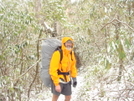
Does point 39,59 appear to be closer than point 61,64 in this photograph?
No

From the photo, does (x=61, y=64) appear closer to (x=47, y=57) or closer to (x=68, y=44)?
(x=47, y=57)

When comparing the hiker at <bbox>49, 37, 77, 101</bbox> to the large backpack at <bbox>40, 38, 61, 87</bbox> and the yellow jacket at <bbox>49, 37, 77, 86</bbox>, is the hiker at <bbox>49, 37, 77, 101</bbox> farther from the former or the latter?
the large backpack at <bbox>40, 38, 61, 87</bbox>

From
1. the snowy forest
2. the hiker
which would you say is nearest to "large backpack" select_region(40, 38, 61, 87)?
the hiker

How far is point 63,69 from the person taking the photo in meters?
3.38

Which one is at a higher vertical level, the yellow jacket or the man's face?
the man's face

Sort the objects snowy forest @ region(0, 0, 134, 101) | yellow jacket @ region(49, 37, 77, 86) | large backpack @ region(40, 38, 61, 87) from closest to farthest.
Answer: yellow jacket @ region(49, 37, 77, 86), large backpack @ region(40, 38, 61, 87), snowy forest @ region(0, 0, 134, 101)

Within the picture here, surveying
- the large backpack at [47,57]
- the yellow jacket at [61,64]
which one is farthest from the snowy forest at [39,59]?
the large backpack at [47,57]

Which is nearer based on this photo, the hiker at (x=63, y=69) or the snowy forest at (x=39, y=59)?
the hiker at (x=63, y=69)

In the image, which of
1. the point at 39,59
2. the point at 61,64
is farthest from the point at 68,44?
the point at 39,59

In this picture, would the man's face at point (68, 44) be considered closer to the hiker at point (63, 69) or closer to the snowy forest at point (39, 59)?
the hiker at point (63, 69)

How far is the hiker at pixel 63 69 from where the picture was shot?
3222mm

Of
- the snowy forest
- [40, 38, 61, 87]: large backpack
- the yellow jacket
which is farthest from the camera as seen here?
the snowy forest

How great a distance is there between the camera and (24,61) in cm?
635

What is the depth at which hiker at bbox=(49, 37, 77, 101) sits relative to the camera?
322 cm
